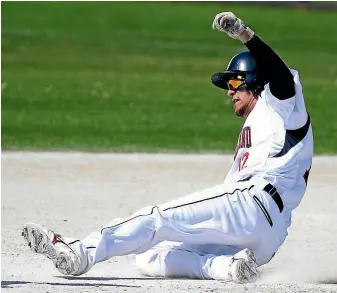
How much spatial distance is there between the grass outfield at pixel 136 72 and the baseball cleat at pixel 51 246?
274 inches

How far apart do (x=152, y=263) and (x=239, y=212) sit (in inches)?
26.3

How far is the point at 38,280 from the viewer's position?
635 centimetres

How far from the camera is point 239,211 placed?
633 cm

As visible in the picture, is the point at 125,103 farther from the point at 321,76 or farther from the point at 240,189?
the point at 240,189

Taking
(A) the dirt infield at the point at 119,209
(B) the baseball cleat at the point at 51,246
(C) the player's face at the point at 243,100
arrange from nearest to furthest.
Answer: (B) the baseball cleat at the point at 51,246, (A) the dirt infield at the point at 119,209, (C) the player's face at the point at 243,100

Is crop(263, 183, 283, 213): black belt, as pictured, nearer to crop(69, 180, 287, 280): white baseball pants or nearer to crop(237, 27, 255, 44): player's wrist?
crop(69, 180, 287, 280): white baseball pants

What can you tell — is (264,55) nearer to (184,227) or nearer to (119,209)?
(184,227)

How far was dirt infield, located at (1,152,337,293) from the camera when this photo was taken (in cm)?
626

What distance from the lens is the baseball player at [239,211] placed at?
6.13m

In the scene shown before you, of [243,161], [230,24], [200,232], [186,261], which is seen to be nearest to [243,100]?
[243,161]

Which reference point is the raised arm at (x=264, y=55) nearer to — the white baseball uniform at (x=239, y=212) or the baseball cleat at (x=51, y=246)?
the white baseball uniform at (x=239, y=212)

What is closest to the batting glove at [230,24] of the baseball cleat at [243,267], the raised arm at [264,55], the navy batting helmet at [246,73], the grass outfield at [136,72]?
the raised arm at [264,55]

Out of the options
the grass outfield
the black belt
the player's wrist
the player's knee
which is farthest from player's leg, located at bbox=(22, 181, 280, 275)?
the grass outfield

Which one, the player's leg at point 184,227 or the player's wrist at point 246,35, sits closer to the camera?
the player's leg at point 184,227
